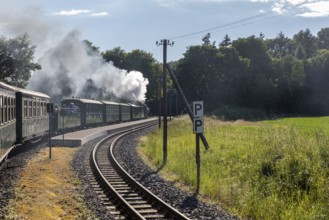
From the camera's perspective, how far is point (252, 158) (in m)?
16.0

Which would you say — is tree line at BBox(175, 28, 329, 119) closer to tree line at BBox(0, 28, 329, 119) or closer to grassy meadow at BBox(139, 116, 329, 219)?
tree line at BBox(0, 28, 329, 119)

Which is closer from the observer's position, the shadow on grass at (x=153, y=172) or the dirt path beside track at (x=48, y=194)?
the dirt path beside track at (x=48, y=194)

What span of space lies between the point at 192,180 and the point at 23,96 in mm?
8830

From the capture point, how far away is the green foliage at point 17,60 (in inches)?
2464

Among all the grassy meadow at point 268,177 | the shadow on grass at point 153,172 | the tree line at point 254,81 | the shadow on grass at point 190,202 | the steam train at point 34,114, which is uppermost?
the tree line at point 254,81

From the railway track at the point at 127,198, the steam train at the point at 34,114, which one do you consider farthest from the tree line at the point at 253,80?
the railway track at the point at 127,198

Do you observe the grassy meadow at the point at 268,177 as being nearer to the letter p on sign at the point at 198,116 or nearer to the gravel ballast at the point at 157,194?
the gravel ballast at the point at 157,194

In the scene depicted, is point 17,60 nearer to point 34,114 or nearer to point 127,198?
point 34,114

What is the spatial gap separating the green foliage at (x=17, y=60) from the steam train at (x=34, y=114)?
67.4 feet

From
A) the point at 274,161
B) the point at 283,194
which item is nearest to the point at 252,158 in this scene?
the point at 274,161

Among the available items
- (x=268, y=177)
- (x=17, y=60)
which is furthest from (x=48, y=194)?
(x=17, y=60)

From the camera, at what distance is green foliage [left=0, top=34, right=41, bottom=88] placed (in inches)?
2464

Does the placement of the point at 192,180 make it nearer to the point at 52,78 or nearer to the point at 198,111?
the point at 198,111

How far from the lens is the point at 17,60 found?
6381 centimetres
